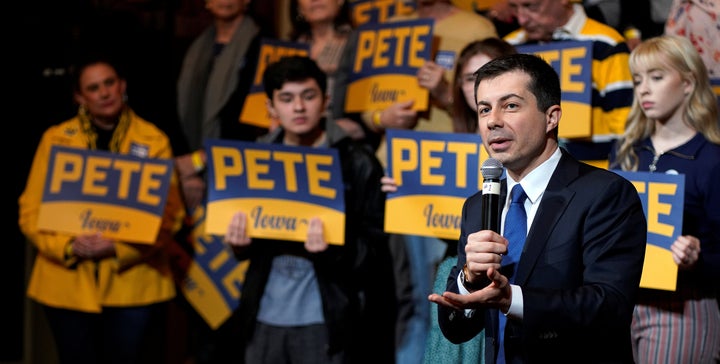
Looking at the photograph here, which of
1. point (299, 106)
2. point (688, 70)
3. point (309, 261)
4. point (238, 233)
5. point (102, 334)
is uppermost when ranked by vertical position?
point (688, 70)

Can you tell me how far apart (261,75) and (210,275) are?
1.05m

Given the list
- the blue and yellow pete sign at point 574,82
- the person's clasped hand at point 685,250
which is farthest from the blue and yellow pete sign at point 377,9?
the person's clasped hand at point 685,250

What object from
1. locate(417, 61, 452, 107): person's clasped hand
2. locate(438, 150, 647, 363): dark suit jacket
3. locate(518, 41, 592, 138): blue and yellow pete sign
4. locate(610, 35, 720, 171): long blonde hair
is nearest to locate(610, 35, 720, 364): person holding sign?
locate(610, 35, 720, 171): long blonde hair

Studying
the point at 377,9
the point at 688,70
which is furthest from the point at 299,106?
the point at 377,9

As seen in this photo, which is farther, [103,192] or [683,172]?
[103,192]

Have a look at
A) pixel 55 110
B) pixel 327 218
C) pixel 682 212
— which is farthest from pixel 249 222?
pixel 55 110

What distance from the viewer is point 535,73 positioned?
8.14 ft

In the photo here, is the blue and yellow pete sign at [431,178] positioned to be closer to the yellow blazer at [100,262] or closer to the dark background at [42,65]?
the yellow blazer at [100,262]

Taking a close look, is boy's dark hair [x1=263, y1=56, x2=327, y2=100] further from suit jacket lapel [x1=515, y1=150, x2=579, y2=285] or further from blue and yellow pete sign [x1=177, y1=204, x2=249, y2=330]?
suit jacket lapel [x1=515, y1=150, x2=579, y2=285]

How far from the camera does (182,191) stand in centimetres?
545

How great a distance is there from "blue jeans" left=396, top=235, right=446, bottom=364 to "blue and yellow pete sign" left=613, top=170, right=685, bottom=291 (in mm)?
1348

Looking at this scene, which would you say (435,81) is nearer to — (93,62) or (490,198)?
(93,62)

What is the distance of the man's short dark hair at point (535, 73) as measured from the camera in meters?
2.48

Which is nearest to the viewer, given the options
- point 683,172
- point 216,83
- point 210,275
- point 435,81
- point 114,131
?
point 683,172
